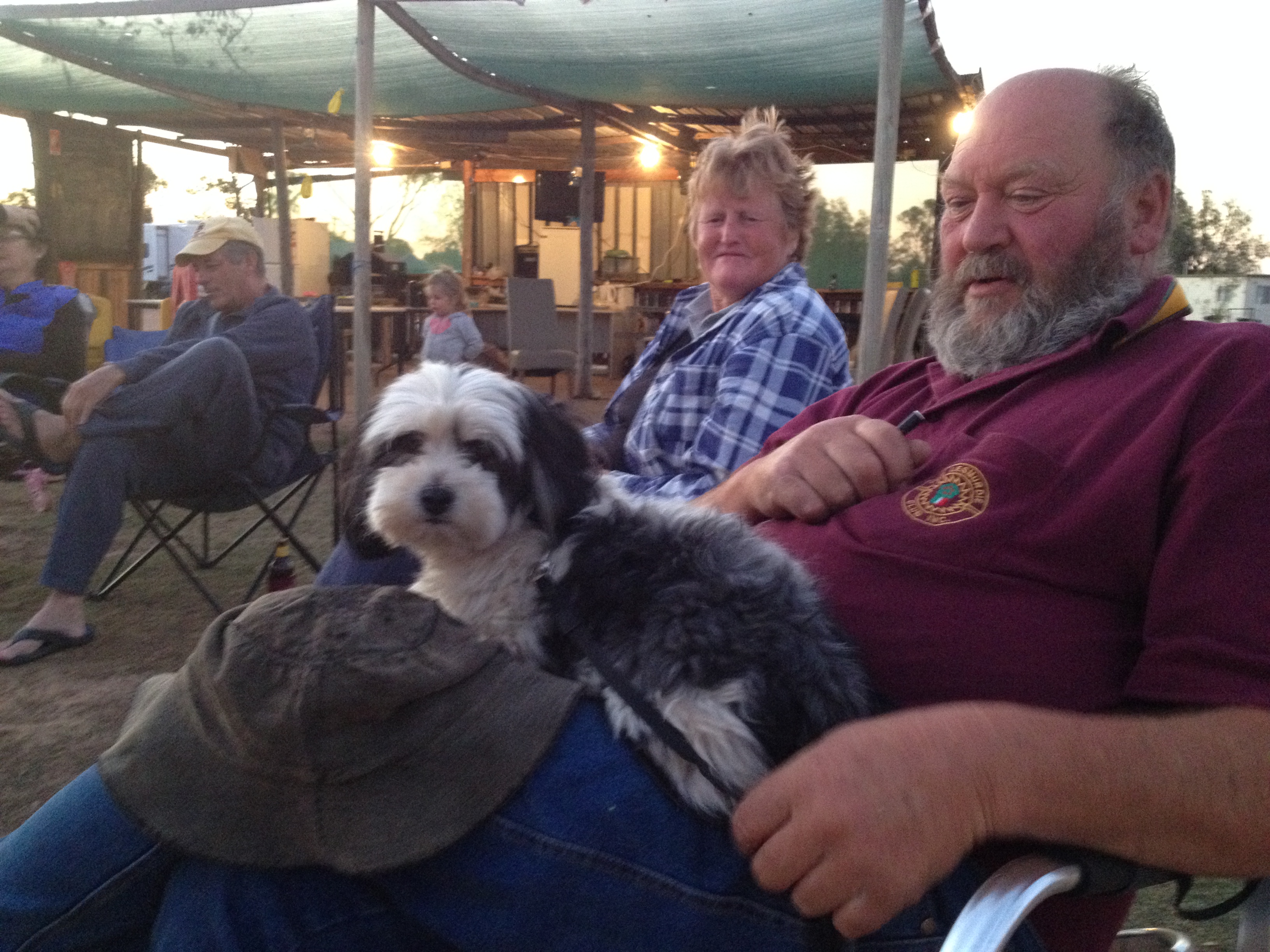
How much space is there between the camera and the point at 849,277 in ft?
46.6

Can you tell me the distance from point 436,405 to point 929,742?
1.21 m

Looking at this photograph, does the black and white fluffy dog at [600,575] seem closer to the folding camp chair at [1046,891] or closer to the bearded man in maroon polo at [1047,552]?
the bearded man in maroon polo at [1047,552]

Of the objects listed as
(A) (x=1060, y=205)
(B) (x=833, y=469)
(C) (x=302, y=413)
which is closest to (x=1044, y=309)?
(A) (x=1060, y=205)

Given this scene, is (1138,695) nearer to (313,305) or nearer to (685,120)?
(313,305)

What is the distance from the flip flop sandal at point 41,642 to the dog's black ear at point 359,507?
2.48 metres

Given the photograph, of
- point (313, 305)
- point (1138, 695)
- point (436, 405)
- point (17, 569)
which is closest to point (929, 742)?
point (1138, 695)

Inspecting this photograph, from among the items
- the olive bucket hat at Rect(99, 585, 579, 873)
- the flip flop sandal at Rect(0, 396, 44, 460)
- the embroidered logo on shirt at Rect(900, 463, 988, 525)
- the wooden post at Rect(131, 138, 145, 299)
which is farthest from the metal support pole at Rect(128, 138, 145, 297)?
the embroidered logo on shirt at Rect(900, 463, 988, 525)

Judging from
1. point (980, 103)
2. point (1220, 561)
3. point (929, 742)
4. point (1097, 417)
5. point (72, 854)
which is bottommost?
point (72, 854)

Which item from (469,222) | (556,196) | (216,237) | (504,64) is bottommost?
(216,237)

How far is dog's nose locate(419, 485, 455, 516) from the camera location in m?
1.79

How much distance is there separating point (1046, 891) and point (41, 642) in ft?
12.9

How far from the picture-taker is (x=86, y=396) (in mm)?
3861

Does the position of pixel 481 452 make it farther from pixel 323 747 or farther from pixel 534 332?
pixel 534 332

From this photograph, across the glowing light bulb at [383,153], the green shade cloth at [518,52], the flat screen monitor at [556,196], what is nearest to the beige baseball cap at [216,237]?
the green shade cloth at [518,52]
